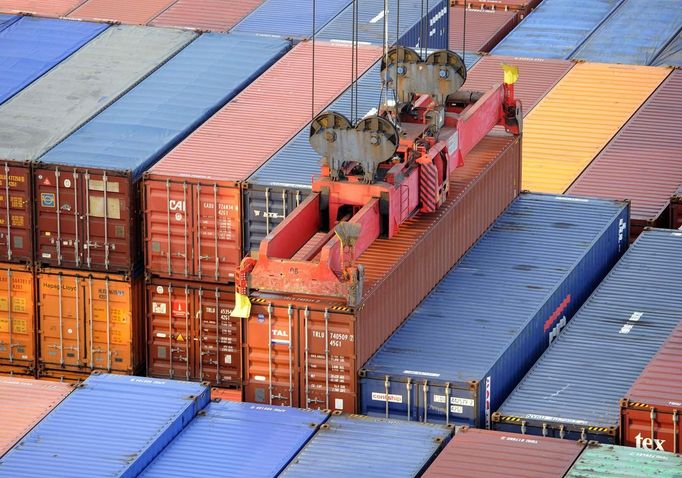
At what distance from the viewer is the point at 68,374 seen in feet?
184

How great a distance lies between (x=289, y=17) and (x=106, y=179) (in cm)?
1610

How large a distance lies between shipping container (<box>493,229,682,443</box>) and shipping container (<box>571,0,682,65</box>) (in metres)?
17.1

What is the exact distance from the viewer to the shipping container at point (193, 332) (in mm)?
54656

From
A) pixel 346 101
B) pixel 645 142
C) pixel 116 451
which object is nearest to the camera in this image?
pixel 116 451

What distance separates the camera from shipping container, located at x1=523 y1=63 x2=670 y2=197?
64312 mm

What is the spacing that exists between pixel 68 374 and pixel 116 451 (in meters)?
10.1

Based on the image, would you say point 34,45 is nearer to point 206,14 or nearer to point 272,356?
point 206,14

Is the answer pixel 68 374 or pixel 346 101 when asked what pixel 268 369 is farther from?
pixel 346 101

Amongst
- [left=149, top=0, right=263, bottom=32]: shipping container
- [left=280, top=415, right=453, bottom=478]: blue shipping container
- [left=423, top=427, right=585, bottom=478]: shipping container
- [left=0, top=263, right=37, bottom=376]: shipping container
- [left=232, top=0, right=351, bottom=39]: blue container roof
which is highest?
[left=232, top=0, right=351, bottom=39]: blue container roof

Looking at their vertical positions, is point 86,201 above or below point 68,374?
above

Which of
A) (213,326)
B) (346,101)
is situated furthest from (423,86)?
(213,326)

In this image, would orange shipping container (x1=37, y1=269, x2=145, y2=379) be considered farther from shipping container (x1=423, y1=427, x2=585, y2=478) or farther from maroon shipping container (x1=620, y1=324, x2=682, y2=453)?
maroon shipping container (x1=620, y1=324, x2=682, y2=453)

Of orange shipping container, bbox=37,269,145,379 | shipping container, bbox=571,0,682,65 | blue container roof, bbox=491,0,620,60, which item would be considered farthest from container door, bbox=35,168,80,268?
shipping container, bbox=571,0,682,65

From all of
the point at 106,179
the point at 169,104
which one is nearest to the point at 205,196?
the point at 106,179
